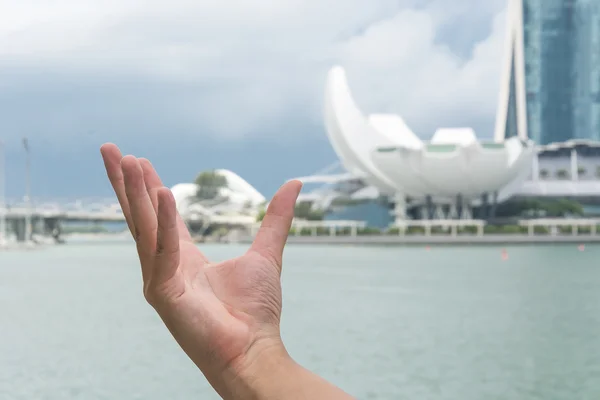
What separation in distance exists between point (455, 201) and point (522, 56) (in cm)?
2833

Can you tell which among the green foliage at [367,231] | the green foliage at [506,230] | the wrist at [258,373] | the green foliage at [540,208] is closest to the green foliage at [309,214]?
the green foliage at [367,231]

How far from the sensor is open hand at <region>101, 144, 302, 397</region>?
110 inches

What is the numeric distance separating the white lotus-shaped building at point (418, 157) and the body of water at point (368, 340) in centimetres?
4218

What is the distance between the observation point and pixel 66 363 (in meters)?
13.1

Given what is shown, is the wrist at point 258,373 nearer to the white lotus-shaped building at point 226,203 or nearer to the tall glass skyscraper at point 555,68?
the white lotus-shaped building at point 226,203

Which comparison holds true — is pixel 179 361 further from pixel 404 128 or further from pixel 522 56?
pixel 522 56

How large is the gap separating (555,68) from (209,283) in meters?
100

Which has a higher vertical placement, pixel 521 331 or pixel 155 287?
pixel 155 287

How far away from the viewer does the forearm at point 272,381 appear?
285cm

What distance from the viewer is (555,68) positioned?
98.7 metres

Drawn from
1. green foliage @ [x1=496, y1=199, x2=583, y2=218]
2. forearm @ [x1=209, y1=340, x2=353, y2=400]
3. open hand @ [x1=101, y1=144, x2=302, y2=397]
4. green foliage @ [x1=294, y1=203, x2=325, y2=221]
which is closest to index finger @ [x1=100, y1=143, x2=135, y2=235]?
open hand @ [x1=101, y1=144, x2=302, y2=397]

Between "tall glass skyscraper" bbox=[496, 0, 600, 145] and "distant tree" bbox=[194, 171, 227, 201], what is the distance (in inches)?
1336

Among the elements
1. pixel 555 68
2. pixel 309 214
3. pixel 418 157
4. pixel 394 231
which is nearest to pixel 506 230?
pixel 394 231

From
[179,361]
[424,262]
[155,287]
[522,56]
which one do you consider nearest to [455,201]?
[522,56]
